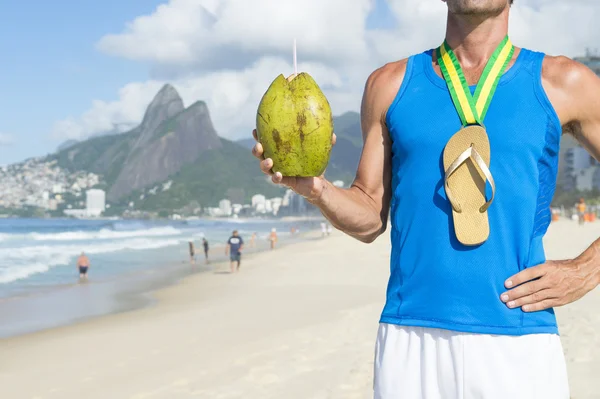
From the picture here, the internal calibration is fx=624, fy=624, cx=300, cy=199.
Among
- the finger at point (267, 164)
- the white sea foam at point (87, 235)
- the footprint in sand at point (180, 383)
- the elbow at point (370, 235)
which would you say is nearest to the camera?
the finger at point (267, 164)

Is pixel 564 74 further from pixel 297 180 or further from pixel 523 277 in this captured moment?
pixel 297 180

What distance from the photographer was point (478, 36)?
6.51 feet

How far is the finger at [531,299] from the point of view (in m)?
1.74

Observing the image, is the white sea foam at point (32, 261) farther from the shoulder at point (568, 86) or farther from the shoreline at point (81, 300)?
the shoulder at point (568, 86)

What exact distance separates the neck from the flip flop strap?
380 mm

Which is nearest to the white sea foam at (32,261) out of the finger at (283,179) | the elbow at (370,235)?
the elbow at (370,235)

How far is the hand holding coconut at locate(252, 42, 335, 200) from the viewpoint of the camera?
68.2 inches

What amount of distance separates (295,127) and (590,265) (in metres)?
1.01

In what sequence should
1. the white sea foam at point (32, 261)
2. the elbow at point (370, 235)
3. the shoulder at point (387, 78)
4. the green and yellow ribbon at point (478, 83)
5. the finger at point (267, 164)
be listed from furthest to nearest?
the white sea foam at point (32, 261), the elbow at point (370, 235), the shoulder at point (387, 78), the green and yellow ribbon at point (478, 83), the finger at point (267, 164)

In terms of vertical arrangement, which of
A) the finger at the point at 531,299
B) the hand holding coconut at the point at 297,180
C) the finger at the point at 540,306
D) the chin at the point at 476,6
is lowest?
the finger at the point at 540,306

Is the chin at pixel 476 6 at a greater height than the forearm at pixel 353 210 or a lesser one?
greater

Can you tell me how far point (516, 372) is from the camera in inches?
68.7

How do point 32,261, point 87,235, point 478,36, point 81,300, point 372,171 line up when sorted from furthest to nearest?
point 87,235 → point 32,261 → point 81,300 → point 372,171 → point 478,36

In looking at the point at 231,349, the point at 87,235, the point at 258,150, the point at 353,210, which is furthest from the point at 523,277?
the point at 87,235
